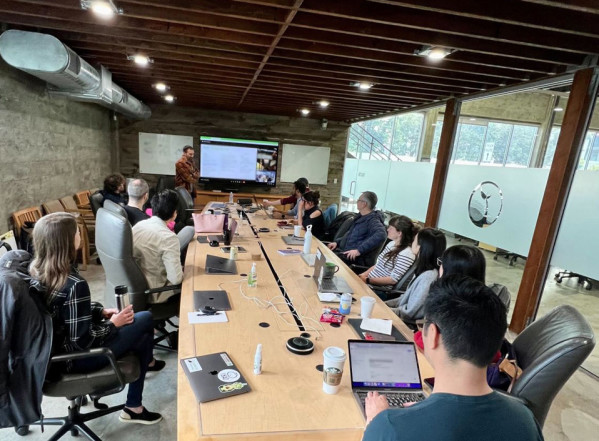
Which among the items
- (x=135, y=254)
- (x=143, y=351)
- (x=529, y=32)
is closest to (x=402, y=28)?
(x=529, y=32)

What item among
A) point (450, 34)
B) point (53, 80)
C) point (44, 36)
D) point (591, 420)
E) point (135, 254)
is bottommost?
point (591, 420)

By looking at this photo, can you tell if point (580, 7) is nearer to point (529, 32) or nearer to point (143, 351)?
point (529, 32)

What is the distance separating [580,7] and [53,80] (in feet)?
15.2

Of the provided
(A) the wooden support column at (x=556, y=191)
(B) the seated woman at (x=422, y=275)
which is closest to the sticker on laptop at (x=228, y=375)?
(B) the seated woman at (x=422, y=275)

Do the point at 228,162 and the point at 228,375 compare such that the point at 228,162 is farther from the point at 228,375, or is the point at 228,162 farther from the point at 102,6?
the point at 228,375

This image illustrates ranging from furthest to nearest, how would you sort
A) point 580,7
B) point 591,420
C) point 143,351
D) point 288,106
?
point 288,106 < point 591,420 < point 580,7 < point 143,351

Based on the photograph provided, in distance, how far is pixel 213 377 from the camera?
1.27m

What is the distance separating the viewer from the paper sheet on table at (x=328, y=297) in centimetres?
208

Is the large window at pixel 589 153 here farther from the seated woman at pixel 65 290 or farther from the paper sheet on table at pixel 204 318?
the seated woman at pixel 65 290

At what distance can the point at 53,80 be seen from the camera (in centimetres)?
362

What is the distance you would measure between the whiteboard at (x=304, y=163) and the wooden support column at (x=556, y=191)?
19.3 feet

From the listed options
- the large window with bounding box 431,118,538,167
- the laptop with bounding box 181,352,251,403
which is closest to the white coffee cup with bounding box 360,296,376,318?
the laptop with bounding box 181,352,251,403

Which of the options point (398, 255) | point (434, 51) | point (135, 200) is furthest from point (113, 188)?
point (434, 51)

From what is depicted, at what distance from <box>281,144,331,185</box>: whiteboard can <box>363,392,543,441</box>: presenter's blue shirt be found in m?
7.83
